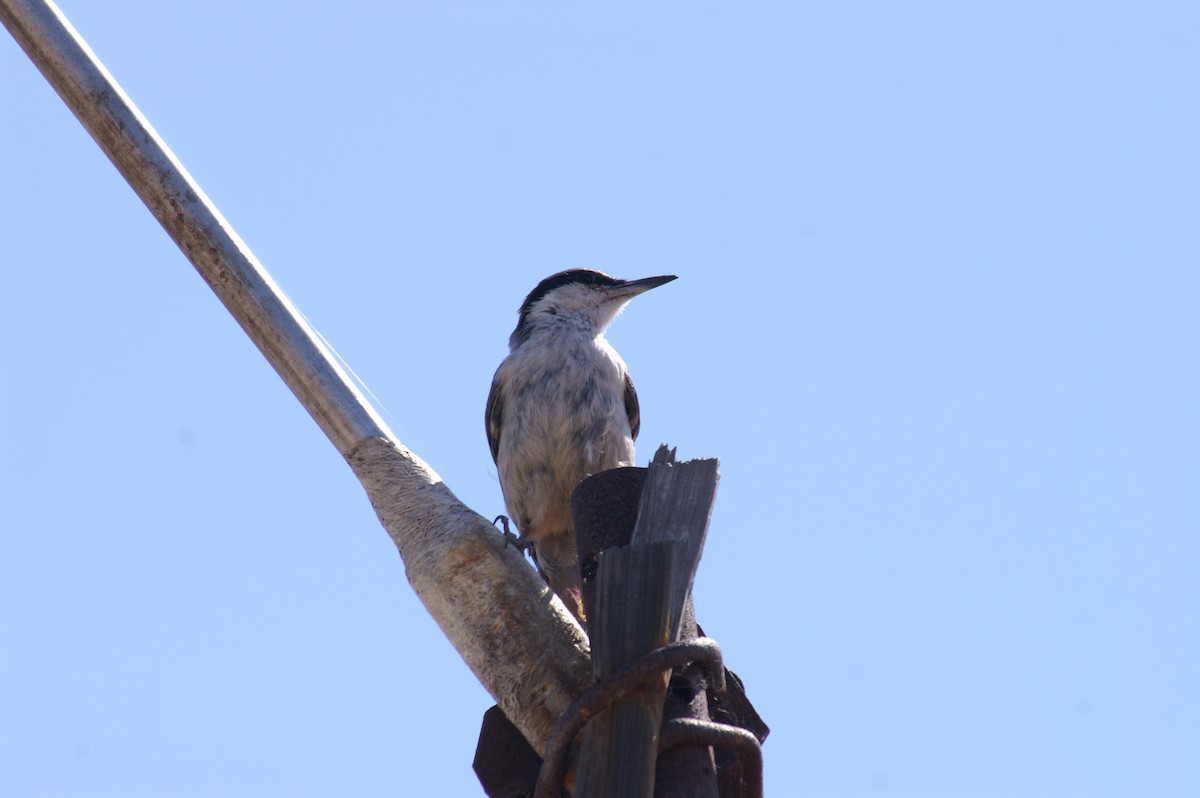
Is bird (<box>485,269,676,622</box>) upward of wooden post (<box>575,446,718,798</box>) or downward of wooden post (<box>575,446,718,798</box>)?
upward

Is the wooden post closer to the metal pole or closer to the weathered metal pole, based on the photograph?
the weathered metal pole

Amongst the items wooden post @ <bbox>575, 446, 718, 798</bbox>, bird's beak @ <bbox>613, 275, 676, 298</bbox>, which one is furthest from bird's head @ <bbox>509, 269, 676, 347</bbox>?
wooden post @ <bbox>575, 446, 718, 798</bbox>

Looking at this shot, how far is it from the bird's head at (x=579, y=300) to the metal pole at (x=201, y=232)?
4057 millimetres

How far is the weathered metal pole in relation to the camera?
10.2 feet

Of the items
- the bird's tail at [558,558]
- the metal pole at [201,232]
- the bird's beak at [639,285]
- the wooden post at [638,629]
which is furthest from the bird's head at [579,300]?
the wooden post at [638,629]

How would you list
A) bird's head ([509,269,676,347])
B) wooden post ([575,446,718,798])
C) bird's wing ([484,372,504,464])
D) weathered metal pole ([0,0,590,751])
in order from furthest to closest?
bird's head ([509,269,676,347]), bird's wing ([484,372,504,464]), weathered metal pole ([0,0,590,751]), wooden post ([575,446,718,798])

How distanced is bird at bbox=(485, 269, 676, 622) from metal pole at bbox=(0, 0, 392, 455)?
9.47ft

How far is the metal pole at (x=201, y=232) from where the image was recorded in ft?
11.8

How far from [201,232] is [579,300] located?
441cm

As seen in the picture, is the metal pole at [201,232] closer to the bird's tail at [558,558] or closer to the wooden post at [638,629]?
the wooden post at [638,629]

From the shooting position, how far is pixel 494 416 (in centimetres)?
761

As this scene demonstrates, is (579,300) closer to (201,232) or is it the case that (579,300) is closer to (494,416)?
(494,416)

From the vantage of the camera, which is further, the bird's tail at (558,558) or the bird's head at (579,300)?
the bird's head at (579,300)

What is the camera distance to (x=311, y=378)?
3586mm
